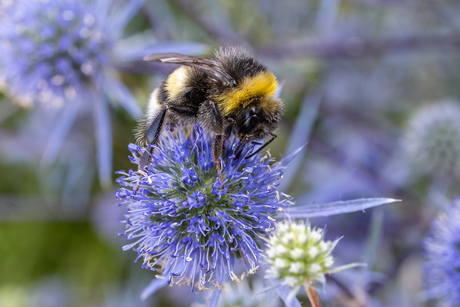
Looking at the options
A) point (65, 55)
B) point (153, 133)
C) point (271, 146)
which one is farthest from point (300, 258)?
point (271, 146)

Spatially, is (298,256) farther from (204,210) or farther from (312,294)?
(204,210)

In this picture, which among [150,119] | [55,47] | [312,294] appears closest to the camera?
[312,294]

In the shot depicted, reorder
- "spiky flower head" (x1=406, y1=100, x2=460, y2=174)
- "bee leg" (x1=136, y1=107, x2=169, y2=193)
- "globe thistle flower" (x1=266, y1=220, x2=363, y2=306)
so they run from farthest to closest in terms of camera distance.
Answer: "spiky flower head" (x1=406, y1=100, x2=460, y2=174) < "bee leg" (x1=136, y1=107, x2=169, y2=193) < "globe thistle flower" (x1=266, y1=220, x2=363, y2=306)

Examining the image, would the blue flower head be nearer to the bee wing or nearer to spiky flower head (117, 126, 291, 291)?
spiky flower head (117, 126, 291, 291)

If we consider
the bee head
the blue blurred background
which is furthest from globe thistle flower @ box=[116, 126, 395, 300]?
the blue blurred background

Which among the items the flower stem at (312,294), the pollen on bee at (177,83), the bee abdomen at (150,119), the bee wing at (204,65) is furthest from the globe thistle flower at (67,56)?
the flower stem at (312,294)

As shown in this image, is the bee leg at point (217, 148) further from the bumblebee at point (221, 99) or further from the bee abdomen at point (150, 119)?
the bee abdomen at point (150, 119)
